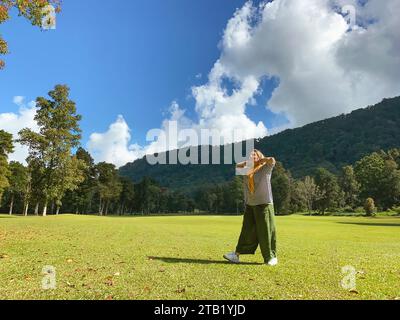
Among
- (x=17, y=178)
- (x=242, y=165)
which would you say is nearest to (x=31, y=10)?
(x=242, y=165)

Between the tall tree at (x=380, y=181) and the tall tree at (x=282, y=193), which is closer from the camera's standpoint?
the tall tree at (x=380, y=181)

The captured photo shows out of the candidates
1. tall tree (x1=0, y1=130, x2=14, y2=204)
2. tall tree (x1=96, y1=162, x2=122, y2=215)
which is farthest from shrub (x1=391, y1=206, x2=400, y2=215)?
tall tree (x1=0, y1=130, x2=14, y2=204)

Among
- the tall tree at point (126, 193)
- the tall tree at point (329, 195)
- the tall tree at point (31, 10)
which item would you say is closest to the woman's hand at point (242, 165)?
the tall tree at point (31, 10)

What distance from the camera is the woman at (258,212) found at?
10.6 metres

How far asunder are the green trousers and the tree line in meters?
47.6

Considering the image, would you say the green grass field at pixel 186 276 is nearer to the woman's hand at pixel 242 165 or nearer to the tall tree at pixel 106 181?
the woman's hand at pixel 242 165

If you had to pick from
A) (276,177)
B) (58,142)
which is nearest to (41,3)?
(58,142)

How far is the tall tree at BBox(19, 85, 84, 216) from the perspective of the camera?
177ft

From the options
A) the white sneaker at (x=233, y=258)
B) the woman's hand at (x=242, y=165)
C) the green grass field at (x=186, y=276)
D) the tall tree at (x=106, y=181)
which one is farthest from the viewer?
the tall tree at (x=106, y=181)

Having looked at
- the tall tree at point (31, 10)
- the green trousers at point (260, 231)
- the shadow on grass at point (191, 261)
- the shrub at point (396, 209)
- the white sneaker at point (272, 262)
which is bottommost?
the shadow on grass at point (191, 261)

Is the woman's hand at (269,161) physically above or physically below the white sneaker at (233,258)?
above

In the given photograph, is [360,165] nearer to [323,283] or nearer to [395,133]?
[395,133]

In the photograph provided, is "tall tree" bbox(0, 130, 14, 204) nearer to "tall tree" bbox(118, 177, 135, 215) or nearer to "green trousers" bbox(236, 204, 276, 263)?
"tall tree" bbox(118, 177, 135, 215)

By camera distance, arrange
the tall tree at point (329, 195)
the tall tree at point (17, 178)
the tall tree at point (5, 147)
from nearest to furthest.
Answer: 1. the tall tree at point (5, 147)
2. the tall tree at point (17, 178)
3. the tall tree at point (329, 195)
